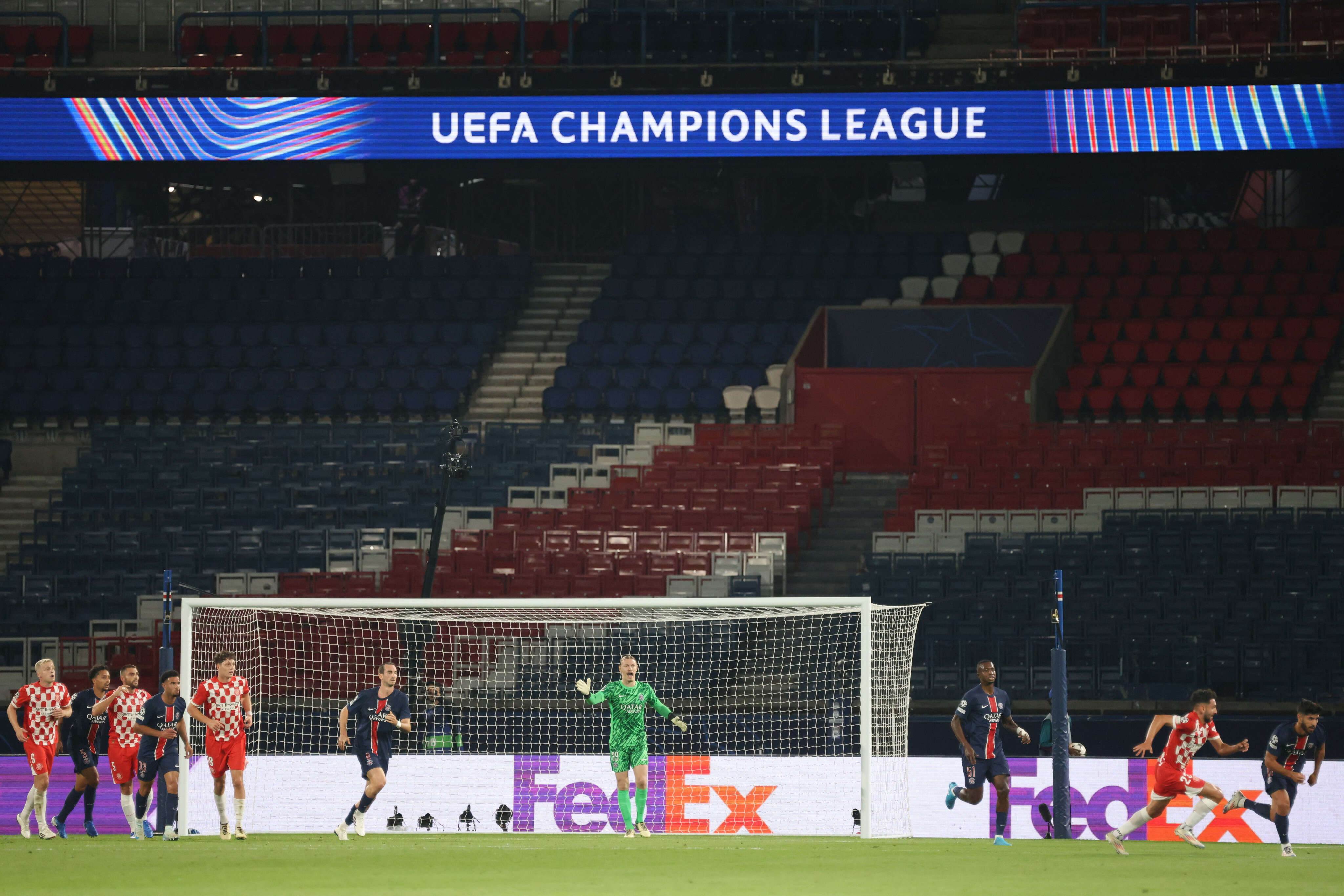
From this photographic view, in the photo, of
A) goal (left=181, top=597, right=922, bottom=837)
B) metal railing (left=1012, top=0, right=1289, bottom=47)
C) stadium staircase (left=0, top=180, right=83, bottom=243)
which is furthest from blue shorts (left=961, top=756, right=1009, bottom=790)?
stadium staircase (left=0, top=180, right=83, bottom=243)

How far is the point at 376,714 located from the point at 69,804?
113 inches

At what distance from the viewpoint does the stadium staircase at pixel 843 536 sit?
21688 millimetres

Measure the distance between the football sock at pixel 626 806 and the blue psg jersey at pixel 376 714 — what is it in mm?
1926

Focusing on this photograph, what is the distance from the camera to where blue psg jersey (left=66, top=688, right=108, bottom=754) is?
14.5 meters

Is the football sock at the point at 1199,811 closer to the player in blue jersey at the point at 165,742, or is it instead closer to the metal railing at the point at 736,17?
the player in blue jersey at the point at 165,742

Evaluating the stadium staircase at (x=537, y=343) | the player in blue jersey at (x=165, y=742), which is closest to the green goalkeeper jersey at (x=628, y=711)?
the player in blue jersey at (x=165, y=742)

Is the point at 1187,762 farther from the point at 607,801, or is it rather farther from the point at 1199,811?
the point at 607,801

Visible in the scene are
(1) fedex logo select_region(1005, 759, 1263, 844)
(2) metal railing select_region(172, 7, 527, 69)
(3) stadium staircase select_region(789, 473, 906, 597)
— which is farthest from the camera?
(2) metal railing select_region(172, 7, 527, 69)

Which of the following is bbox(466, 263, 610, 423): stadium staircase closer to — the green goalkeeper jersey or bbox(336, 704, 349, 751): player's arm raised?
bbox(336, 704, 349, 751): player's arm raised

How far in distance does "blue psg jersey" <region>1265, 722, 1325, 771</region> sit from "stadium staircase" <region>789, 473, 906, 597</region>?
8.34 m

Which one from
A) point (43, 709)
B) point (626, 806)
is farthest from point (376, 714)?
point (43, 709)

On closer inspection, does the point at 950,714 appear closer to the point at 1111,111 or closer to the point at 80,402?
the point at 1111,111

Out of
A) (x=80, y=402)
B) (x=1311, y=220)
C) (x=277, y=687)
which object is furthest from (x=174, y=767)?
(x=1311, y=220)

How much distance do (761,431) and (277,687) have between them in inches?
379
